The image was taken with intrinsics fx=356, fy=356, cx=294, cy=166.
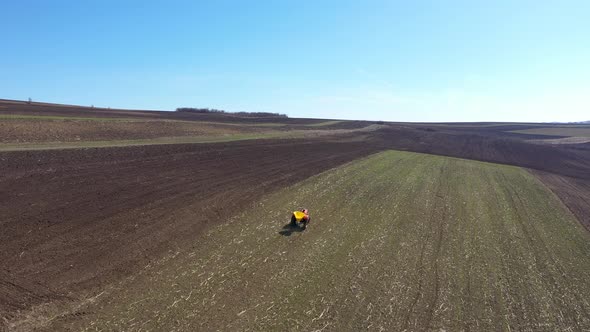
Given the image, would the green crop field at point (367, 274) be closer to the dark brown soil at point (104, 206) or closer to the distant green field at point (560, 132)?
the dark brown soil at point (104, 206)

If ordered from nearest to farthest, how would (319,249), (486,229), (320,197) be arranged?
1. (319,249)
2. (486,229)
3. (320,197)

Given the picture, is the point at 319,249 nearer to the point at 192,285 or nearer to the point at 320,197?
the point at 192,285

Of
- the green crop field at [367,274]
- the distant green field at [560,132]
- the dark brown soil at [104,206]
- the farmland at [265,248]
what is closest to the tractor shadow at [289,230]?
the green crop field at [367,274]

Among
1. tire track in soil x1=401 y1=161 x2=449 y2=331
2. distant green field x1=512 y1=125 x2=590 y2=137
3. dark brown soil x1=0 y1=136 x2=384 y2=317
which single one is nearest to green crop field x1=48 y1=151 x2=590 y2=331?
tire track in soil x1=401 y1=161 x2=449 y2=331

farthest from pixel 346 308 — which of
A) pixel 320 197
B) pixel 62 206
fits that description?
pixel 62 206

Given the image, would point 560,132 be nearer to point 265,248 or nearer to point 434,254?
point 434,254

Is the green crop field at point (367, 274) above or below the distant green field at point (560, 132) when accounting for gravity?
below
